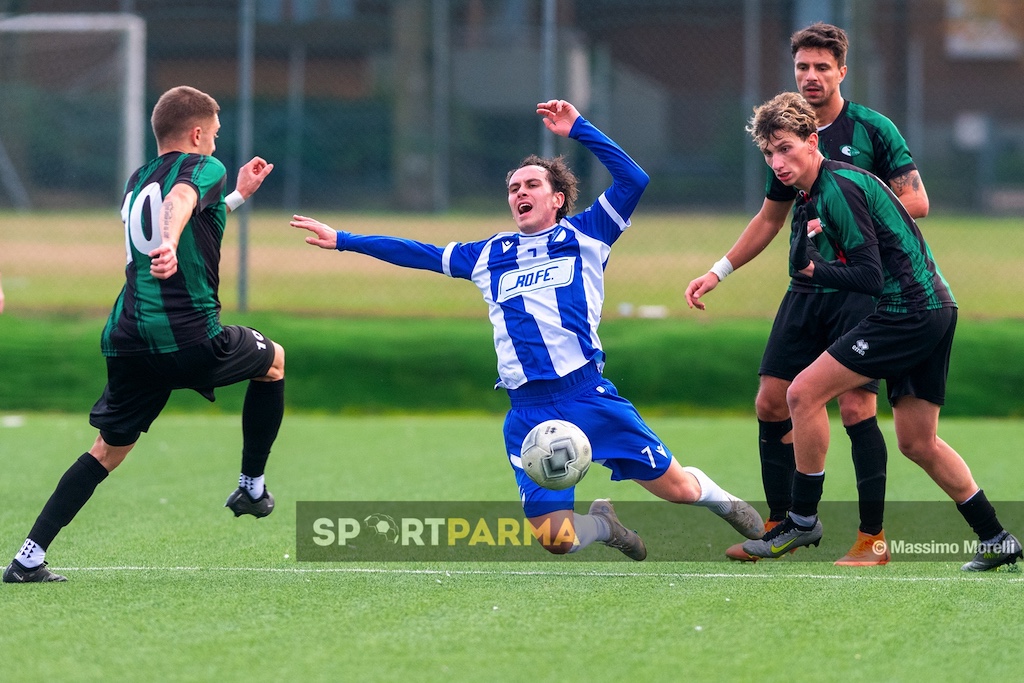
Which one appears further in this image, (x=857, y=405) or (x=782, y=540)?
(x=857, y=405)

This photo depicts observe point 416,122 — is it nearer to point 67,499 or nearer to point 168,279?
point 168,279

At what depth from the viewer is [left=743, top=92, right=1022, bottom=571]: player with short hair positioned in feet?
15.5

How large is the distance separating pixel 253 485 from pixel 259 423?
24 cm

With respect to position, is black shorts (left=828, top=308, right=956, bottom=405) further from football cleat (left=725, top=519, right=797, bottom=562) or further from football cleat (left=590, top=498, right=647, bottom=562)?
football cleat (left=590, top=498, right=647, bottom=562)

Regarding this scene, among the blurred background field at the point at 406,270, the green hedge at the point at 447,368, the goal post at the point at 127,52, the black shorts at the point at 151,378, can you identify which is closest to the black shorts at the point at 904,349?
the black shorts at the point at 151,378

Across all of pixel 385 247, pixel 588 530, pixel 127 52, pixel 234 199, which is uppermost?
pixel 127 52

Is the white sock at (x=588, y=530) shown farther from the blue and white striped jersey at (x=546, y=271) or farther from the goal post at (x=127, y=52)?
the goal post at (x=127, y=52)

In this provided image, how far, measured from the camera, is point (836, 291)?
17.4 ft

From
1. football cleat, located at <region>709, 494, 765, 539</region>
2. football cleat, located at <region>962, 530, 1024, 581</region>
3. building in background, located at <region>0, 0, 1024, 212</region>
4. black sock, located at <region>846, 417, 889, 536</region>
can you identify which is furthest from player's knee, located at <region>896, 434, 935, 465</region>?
building in background, located at <region>0, 0, 1024, 212</region>

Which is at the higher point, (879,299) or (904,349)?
(879,299)

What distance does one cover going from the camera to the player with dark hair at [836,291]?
5.20m

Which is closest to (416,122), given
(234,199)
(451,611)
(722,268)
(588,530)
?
(234,199)

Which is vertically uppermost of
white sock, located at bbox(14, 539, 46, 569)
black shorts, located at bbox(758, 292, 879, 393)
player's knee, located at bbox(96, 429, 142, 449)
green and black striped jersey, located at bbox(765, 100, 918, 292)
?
green and black striped jersey, located at bbox(765, 100, 918, 292)

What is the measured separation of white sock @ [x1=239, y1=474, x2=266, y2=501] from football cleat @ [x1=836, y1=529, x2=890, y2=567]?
225cm
